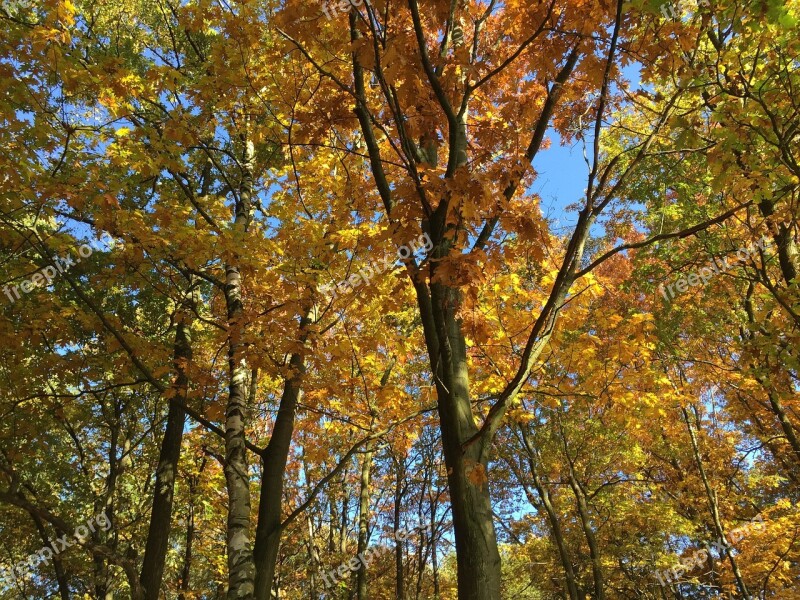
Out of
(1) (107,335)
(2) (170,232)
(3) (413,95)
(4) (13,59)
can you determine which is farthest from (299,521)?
(3) (413,95)

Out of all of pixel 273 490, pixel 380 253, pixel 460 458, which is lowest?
pixel 460 458

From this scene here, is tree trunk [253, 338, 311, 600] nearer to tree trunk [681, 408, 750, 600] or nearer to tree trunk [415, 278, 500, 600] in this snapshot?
tree trunk [415, 278, 500, 600]

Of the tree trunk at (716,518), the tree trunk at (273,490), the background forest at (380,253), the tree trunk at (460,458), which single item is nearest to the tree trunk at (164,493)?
the background forest at (380,253)

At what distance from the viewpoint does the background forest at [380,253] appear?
290 centimetres

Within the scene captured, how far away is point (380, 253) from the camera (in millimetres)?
5492

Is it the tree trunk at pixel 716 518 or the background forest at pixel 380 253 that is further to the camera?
the tree trunk at pixel 716 518

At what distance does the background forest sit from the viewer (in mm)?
2902

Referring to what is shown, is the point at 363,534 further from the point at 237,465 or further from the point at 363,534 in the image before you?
the point at 237,465

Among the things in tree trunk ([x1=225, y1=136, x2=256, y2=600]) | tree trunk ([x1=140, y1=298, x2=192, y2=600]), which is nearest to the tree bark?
tree trunk ([x1=140, y1=298, x2=192, y2=600])

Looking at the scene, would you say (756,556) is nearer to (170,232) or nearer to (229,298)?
(229,298)

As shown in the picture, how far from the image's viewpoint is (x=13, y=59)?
204 inches

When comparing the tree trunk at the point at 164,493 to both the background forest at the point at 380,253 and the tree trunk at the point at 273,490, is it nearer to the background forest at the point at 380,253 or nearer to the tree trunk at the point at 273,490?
the background forest at the point at 380,253

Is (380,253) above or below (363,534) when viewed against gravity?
above

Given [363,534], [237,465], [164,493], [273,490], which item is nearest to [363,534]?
[363,534]
